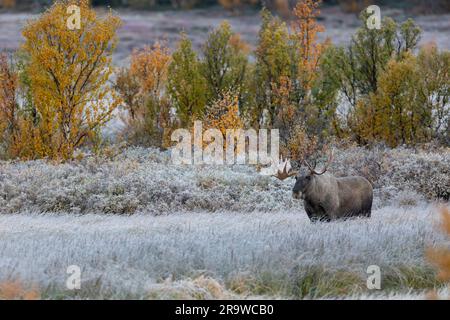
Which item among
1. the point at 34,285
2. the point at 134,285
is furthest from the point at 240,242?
the point at 34,285

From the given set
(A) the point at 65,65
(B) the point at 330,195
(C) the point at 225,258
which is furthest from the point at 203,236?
(A) the point at 65,65

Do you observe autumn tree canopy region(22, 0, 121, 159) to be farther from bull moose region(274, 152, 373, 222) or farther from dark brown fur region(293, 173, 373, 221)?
dark brown fur region(293, 173, 373, 221)

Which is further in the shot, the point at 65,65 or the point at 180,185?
the point at 65,65

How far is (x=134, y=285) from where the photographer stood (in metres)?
8.99

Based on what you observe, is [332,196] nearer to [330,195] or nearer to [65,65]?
[330,195]

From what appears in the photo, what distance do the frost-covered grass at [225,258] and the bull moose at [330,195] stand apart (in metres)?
0.40

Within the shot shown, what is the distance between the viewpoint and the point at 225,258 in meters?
10.2

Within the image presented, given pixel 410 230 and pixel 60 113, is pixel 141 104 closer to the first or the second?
pixel 60 113

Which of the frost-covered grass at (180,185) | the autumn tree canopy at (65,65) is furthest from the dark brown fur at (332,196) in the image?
the autumn tree canopy at (65,65)

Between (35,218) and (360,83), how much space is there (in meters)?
14.4

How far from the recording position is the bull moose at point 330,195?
483 inches

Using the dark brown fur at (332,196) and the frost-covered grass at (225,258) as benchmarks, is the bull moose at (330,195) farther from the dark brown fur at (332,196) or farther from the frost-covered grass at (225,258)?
the frost-covered grass at (225,258)

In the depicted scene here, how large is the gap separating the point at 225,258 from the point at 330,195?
3.14m
